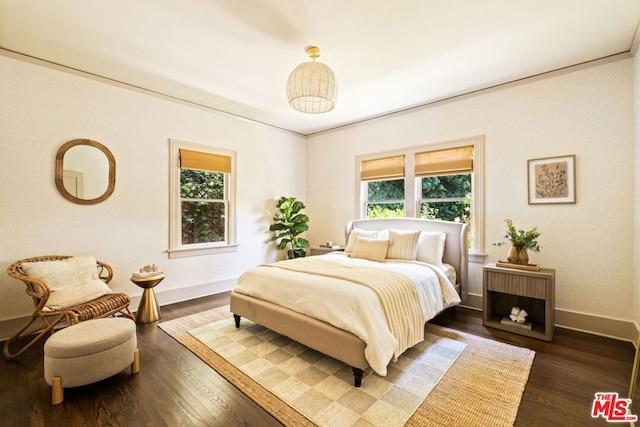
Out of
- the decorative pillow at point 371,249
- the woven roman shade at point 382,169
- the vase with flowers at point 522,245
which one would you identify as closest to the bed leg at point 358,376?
the decorative pillow at point 371,249

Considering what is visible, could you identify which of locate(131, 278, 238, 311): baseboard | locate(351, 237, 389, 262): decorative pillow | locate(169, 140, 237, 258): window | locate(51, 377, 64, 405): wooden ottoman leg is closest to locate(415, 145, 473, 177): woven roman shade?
locate(351, 237, 389, 262): decorative pillow

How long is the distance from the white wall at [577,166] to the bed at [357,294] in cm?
79

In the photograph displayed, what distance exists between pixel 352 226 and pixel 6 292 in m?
4.26

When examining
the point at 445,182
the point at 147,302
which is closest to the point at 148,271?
the point at 147,302

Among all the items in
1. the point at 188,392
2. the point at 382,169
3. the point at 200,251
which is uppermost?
the point at 382,169

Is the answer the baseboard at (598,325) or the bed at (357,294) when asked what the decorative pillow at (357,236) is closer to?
the bed at (357,294)

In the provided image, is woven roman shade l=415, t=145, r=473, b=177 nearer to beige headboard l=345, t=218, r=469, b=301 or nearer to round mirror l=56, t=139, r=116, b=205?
beige headboard l=345, t=218, r=469, b=301

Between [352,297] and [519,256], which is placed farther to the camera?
[519,256]

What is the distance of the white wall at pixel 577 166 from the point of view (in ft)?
9.58

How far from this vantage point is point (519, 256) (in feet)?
10.3

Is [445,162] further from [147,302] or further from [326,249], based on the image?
[147,302]

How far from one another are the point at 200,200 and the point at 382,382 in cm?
355

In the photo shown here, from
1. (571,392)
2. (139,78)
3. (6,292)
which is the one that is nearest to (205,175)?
(139,78)

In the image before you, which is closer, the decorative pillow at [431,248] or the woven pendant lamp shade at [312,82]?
the woven pendant lamp shade at [312,82]
